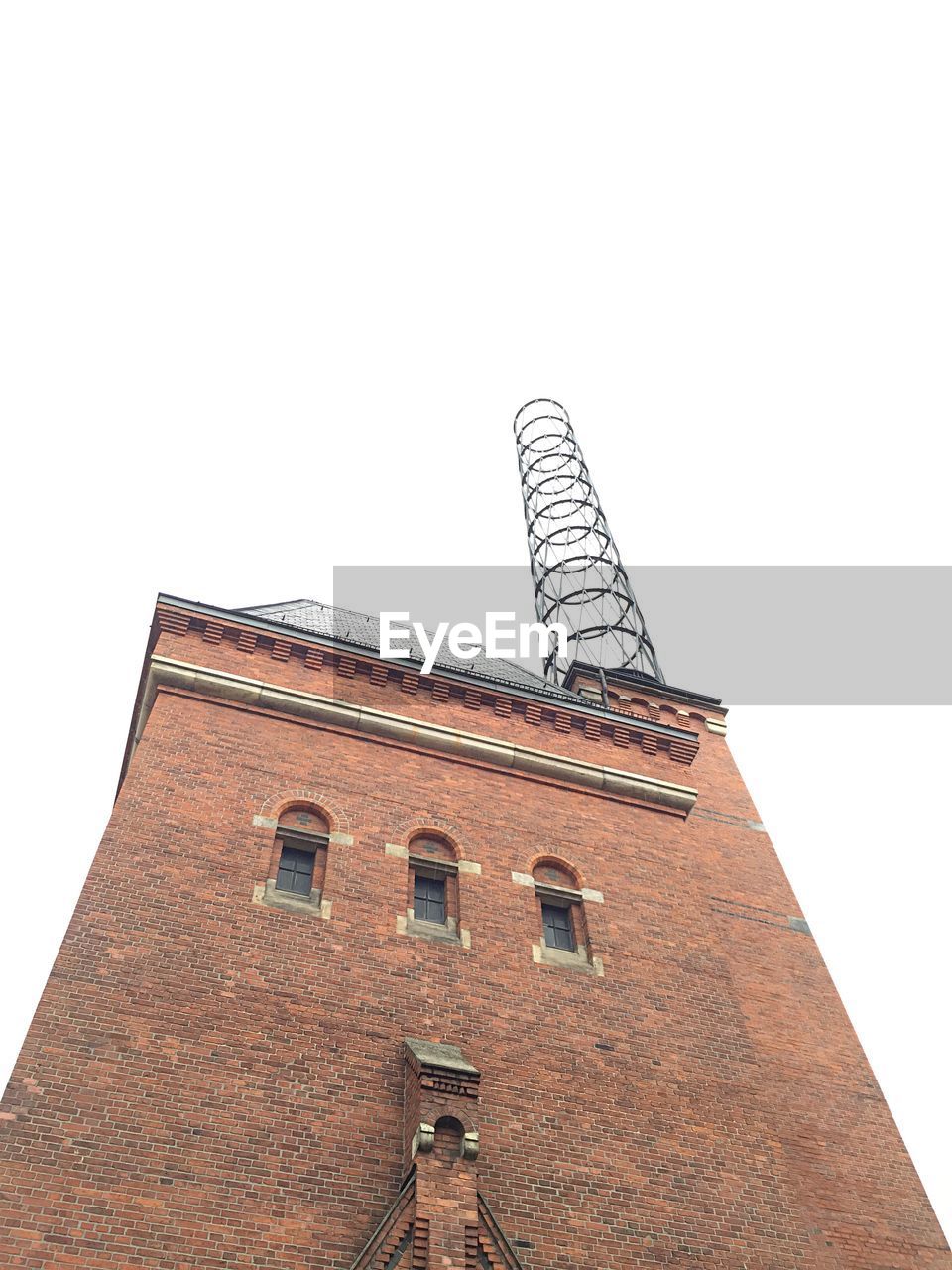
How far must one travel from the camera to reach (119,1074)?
9.56 meters

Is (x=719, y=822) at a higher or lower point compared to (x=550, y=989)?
higher

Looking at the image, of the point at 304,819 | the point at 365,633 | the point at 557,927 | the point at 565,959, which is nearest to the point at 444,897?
the point at 557,927

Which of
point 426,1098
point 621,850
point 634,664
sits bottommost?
point 426,1098

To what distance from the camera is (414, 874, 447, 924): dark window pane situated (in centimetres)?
1280

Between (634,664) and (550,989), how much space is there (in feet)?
47.0

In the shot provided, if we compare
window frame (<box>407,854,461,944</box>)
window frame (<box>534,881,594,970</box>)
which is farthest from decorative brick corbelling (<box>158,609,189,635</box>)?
window frame (<box>534,881,594,970</box>)

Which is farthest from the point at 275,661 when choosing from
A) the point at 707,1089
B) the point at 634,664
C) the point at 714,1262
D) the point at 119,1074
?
the point at 634,664

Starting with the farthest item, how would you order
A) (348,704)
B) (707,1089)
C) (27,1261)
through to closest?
(348,704) → (707,1089) → (27,1261)

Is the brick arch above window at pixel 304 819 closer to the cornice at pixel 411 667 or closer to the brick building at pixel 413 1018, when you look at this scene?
the brick building at pixel 413 1018

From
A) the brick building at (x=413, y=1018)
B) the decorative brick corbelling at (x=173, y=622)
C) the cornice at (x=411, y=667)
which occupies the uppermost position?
the cornice at (x=411, y=667)

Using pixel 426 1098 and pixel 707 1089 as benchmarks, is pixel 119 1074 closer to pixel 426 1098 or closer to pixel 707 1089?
pixel 426 1098

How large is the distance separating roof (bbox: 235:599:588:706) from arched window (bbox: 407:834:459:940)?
3.48 meters

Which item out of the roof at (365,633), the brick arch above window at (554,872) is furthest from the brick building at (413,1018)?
the roof at (365,633)

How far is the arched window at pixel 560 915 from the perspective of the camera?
513 inches
